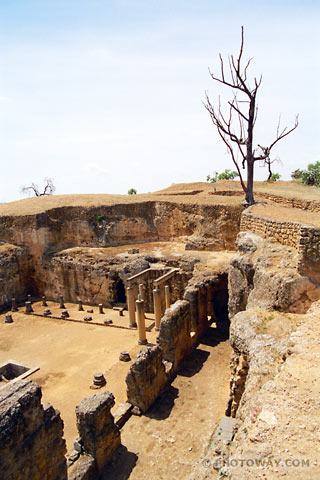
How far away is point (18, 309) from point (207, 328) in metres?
13.1

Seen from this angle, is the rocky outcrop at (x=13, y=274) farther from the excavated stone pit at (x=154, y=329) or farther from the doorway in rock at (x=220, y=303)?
the doorway in rock at (x=220, y=303)

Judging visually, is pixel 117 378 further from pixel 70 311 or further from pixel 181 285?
pixel 70 311

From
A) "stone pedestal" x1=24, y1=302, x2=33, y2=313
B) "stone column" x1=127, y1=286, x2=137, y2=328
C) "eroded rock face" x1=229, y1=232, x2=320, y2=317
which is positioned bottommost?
"stone pedestal" x1=24, y1=302, x2=33, y2=313

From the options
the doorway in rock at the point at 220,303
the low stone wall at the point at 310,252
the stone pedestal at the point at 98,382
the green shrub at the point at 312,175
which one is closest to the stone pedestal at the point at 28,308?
the stone pedestal at the point at 98,382

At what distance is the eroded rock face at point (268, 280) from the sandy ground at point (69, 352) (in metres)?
5.59

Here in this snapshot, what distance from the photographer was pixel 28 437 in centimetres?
686

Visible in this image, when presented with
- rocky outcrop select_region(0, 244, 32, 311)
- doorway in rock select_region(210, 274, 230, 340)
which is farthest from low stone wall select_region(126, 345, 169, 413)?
rocky outcrop select_region(0, 244, 32, 311)

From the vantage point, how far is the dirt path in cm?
868

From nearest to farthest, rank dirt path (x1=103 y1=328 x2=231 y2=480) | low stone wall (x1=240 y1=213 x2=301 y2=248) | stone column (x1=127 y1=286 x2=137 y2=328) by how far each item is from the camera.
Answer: dirt path (x1=103 y1=328 x2=231 y2=480), low stone wall (x1=240 y1=213 x2=301 y2=248), stone column (x1=127 y1=286 x2=137 y2=328)

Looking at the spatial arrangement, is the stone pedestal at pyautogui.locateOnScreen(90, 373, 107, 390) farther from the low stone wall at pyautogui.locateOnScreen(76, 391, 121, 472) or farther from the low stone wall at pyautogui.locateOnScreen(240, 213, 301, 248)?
the low stone wall at pyautogui.locateOnScreen(240, 213, 301, 248)

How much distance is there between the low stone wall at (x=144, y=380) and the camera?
10.6 metres

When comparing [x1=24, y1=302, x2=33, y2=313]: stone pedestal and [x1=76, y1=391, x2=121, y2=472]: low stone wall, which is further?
[x1=24, y1=302, x2=33, y2=313]: stone pedestal

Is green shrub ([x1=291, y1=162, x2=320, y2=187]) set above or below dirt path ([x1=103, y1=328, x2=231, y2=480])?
above

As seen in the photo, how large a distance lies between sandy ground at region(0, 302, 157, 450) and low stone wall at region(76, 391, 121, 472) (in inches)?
62.5
